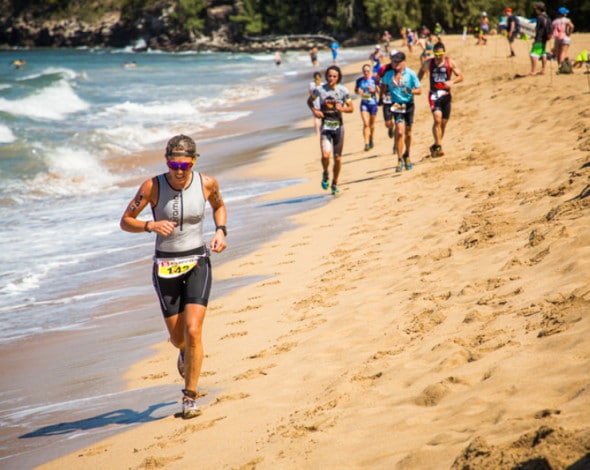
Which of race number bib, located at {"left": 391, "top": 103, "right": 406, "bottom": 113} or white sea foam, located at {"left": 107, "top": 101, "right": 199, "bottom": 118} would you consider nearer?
race number bib, located at {"left": 391, "top": 103, "right": 406, "bottom": 113}

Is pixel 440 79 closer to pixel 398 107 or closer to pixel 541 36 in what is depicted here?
pixel 398 107

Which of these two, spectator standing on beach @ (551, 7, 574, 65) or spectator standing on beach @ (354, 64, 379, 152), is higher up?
spectator standing on beach @ (551, 7, 574, 65)

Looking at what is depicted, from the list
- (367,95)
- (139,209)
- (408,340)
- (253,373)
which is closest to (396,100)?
(367,95)

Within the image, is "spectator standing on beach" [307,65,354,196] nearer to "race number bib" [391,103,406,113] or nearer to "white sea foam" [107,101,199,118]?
"race number bib" [391,103,406,113]

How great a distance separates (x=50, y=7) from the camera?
392ft

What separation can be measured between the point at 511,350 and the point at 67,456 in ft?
9.59

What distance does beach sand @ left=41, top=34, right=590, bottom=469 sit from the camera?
3859mm

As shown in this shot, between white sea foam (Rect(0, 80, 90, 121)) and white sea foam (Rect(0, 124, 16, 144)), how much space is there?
15.7ft

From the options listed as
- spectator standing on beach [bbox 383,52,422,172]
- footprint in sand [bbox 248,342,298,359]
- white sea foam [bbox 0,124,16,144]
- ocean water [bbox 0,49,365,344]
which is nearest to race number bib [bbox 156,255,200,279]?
footprint in sand [bbox 248,342,298,359]

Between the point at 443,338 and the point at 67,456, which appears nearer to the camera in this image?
the point at 67,456

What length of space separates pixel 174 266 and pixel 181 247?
15cm

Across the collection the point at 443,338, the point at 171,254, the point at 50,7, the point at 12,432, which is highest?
the point at 50,7

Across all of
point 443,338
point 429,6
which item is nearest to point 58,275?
point 443,338

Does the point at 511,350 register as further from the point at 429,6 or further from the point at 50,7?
the point at 50,7
